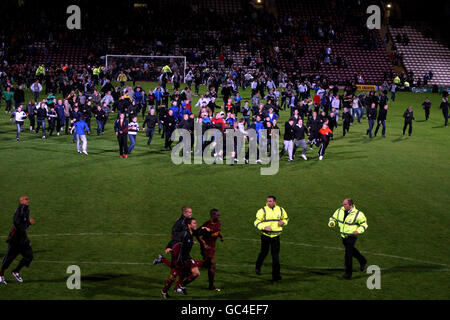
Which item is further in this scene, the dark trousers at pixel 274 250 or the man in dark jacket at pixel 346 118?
the man in dark jacket at pixel 346 118

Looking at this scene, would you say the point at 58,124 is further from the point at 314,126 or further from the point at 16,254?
the point at 16,254

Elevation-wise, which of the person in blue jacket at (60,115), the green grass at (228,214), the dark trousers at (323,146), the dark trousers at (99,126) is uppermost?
the person in blue jacket at (60,115)

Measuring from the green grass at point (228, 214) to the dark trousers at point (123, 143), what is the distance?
463 millimetres

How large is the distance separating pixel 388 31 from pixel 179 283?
57883mm

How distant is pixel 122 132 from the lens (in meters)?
27.8

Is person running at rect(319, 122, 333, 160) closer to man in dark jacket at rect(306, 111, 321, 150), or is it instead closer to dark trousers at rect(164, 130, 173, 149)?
man in dark jacket at rect(306, 111, 321, 150)

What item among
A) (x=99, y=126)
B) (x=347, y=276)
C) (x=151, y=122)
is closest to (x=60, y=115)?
(x=99, y=126)

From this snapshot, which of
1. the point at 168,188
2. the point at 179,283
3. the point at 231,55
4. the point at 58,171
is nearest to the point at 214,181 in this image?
the point at 168,188

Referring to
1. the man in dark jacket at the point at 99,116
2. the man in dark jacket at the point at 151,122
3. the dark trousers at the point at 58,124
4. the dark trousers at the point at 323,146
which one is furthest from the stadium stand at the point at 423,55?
the dark trousers at the point at 58,124

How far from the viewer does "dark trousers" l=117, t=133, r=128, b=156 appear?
28122 millimetres

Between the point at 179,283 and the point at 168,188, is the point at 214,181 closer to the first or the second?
the point at 168,188

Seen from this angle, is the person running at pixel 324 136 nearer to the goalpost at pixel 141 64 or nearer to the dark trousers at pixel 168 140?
the dark trousers at pixel 168 140

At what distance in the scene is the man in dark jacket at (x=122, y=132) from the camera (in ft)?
90.1

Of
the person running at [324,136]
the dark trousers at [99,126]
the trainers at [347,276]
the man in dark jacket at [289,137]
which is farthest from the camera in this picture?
the dark trousers at [99,126]
